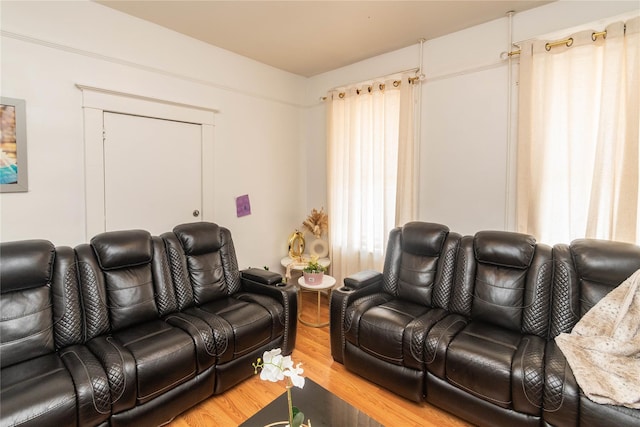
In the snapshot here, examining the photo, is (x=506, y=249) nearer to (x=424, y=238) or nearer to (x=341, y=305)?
(x=424, y=238)

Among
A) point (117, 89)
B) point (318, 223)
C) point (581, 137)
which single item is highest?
point (117, 89)

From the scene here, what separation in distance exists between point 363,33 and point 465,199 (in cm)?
183

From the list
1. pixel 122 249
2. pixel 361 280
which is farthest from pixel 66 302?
pixel 361 280

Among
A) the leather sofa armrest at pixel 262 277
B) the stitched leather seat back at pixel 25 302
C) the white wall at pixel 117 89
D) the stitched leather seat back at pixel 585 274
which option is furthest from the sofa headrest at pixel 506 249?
the stitched leather seat back at pixel 25 302

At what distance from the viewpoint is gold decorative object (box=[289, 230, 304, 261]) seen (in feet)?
12.5

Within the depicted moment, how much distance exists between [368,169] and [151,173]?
Result: 7.27 feet

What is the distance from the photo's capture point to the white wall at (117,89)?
2.21 metres

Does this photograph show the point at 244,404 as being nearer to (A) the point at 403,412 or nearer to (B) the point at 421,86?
(A) the point at 403,412

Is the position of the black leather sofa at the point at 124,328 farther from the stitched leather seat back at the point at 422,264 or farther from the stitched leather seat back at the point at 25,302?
the stitched leather seat back at the point at 422,264

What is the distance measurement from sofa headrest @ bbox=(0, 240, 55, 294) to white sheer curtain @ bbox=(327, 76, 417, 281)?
2.71 m

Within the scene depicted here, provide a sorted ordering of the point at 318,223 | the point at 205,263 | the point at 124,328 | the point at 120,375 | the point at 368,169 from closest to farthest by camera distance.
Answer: the point at 120,375 < the point at 124,328 < the point at 205,263 < the point at 368,169 < the point at 318,223

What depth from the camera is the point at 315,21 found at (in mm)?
2730

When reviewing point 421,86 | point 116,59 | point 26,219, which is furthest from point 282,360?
point 421,86

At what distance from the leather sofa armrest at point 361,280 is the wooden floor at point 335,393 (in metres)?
0.65
